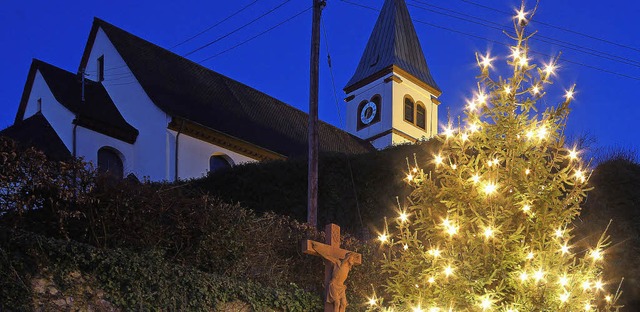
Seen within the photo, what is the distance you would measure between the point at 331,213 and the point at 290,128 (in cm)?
1527

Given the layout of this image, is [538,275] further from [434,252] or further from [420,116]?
[420,116]

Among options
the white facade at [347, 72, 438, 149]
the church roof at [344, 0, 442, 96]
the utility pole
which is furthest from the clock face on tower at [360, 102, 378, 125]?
the utility pole

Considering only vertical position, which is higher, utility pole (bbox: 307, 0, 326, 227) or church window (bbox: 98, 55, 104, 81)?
church window (bbox: 98, 55, 104, 81)

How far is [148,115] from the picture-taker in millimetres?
27828

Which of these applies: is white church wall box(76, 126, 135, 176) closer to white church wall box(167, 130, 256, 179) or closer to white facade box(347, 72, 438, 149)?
white church wall box(167, 130, 256, 179)

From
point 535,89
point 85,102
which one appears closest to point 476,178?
point 535,89

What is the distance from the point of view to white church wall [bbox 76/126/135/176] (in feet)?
84.6

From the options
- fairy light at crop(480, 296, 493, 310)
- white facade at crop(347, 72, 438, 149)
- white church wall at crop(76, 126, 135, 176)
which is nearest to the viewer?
fairy light at crop(480, 296, 493, 310)

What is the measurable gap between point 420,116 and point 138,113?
24.2m

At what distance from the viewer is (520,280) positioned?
7324mm

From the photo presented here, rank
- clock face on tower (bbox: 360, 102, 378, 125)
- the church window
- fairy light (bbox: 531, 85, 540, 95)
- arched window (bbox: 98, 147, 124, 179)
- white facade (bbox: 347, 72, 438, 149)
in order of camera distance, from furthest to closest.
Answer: clock face on tower (bbox: 360, 102, 378, 125), white facade (bbox: 347, 72, 438, 149), the church window, arched window (bbox: 98, 147, 124, 179), fairy light (bbox: 531, 85, 540, 95)

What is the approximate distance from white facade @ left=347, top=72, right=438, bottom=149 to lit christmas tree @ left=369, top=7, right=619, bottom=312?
36.3 metres

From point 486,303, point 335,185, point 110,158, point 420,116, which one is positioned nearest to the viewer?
point 486,303

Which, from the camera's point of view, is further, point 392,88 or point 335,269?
point 392,88
